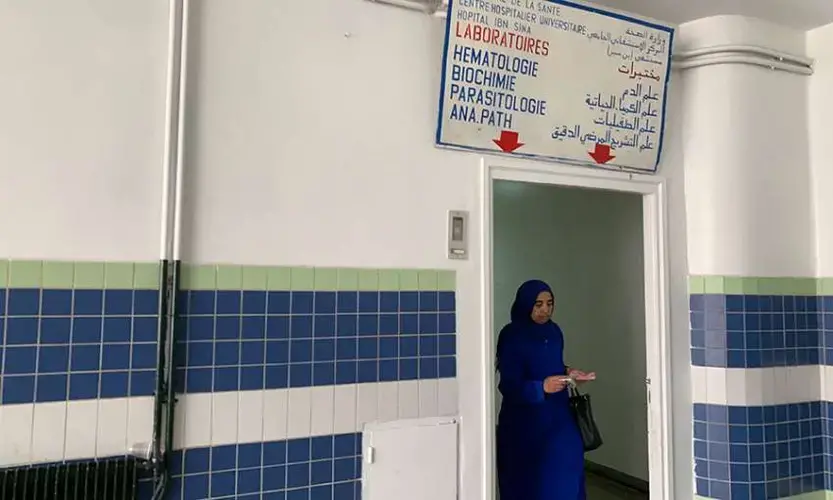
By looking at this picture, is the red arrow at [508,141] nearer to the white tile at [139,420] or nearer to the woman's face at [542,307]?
the woman's face at [542,307]

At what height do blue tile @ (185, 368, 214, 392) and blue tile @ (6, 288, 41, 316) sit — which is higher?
blue tile @ (6, 288, 41, 316)

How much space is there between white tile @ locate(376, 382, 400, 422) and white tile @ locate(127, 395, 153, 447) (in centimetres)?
70

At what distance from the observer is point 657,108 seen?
2.61 meters

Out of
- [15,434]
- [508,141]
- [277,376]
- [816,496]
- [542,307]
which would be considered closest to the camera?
[15,434]

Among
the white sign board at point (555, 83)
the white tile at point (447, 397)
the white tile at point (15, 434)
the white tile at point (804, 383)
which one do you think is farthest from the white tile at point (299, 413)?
the white tile at point (804, 383)

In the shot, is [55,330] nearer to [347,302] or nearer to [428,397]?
[347,302]

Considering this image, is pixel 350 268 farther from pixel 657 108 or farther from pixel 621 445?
pixel 621 445

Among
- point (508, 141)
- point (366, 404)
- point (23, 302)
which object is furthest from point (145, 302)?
point (508, 141)

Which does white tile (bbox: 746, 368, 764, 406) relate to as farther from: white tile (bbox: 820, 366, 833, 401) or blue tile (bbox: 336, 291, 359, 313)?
blue tile (bbox: 336, 291, 359, 313)

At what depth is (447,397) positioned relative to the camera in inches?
85.5

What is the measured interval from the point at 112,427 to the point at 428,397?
0.99 metres

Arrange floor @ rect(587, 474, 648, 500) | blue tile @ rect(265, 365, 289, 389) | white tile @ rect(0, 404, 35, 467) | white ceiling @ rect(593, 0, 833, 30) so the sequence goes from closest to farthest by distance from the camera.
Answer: white tile @ rect(0, 404, 35, 467), blue tile @ rect(265, 365, 289, 389), white ceiling @ rect(593, 0, 833, 30), floor @ rect(587, 474, 648, 500)

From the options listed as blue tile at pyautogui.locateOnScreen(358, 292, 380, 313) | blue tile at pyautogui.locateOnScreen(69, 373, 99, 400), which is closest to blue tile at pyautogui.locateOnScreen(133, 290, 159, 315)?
blue tile at pyautogui.locateOnScreen(69, 373, 99, 400)

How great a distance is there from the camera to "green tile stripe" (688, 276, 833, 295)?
2633 millimetres
